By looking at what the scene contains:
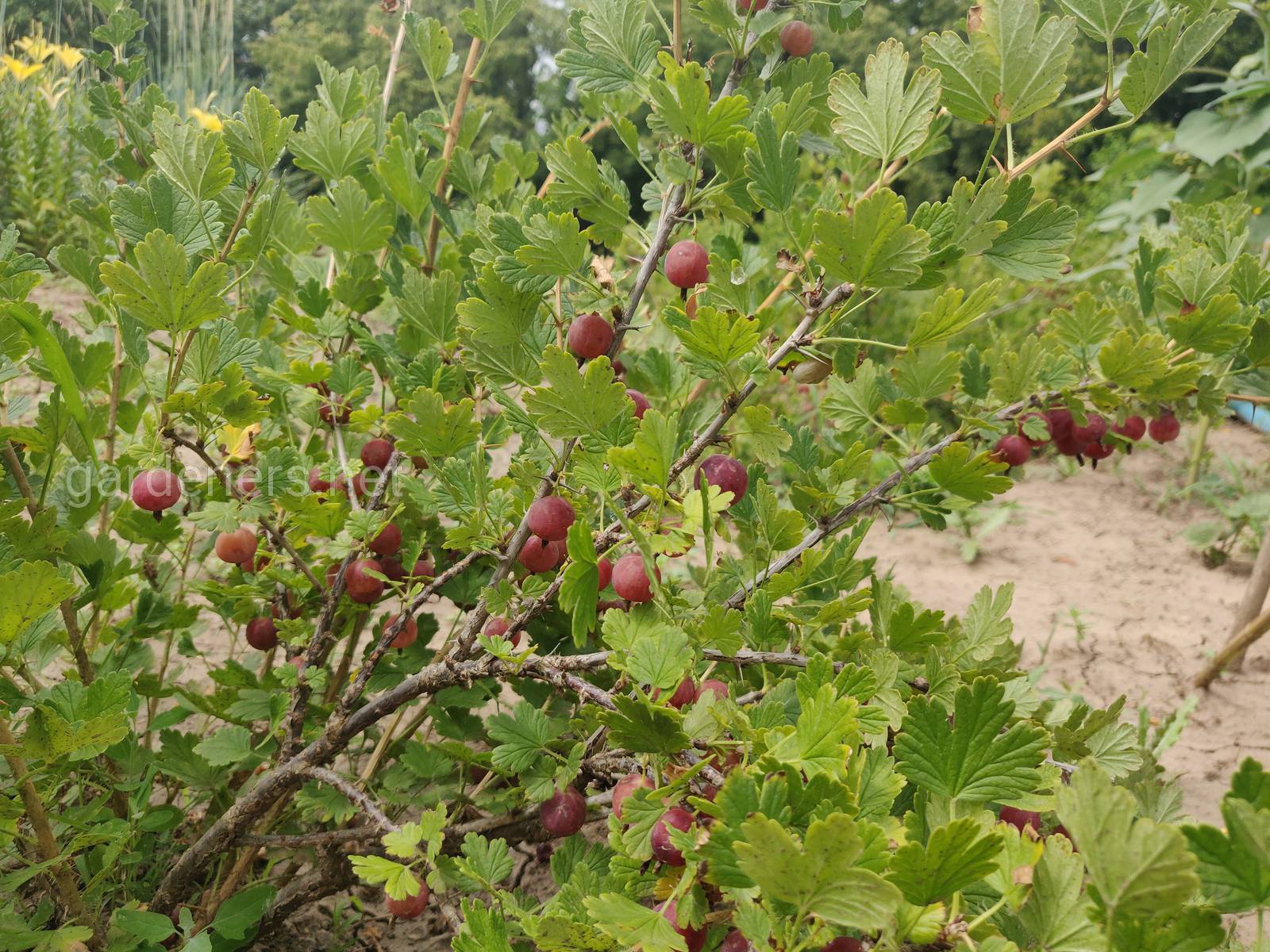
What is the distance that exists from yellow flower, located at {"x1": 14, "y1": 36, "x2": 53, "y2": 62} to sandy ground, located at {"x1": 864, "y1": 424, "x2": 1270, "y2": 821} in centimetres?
326

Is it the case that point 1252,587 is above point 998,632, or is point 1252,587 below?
below

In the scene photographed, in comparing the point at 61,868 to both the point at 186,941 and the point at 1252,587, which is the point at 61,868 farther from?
the point at 1252,587

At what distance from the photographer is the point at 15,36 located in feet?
11.0

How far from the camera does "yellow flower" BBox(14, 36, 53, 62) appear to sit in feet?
9.54

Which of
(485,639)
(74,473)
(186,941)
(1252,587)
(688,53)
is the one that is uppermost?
(688,53)

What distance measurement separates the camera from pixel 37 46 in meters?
3.02

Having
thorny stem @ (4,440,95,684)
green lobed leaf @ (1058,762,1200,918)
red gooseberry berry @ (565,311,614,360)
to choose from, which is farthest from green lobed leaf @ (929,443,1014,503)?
thorny stem @ (4,440,95,684)

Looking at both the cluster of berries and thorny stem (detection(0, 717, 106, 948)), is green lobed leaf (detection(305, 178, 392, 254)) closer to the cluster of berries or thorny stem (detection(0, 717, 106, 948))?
thorny stem (detection(0, 717, 106, 948))

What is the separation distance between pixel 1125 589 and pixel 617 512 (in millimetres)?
2400

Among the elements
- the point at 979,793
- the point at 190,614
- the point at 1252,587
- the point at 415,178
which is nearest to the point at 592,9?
the point at 415,178

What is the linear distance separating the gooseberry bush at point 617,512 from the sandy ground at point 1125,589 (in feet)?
2.73

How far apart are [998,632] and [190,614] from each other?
818 mm

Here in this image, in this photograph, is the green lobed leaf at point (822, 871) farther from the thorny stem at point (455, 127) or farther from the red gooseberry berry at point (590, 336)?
the thorny stem at point (455, 127)

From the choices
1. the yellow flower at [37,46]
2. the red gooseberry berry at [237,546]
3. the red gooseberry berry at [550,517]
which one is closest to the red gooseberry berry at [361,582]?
the red gooseberry berry at [237,546]
